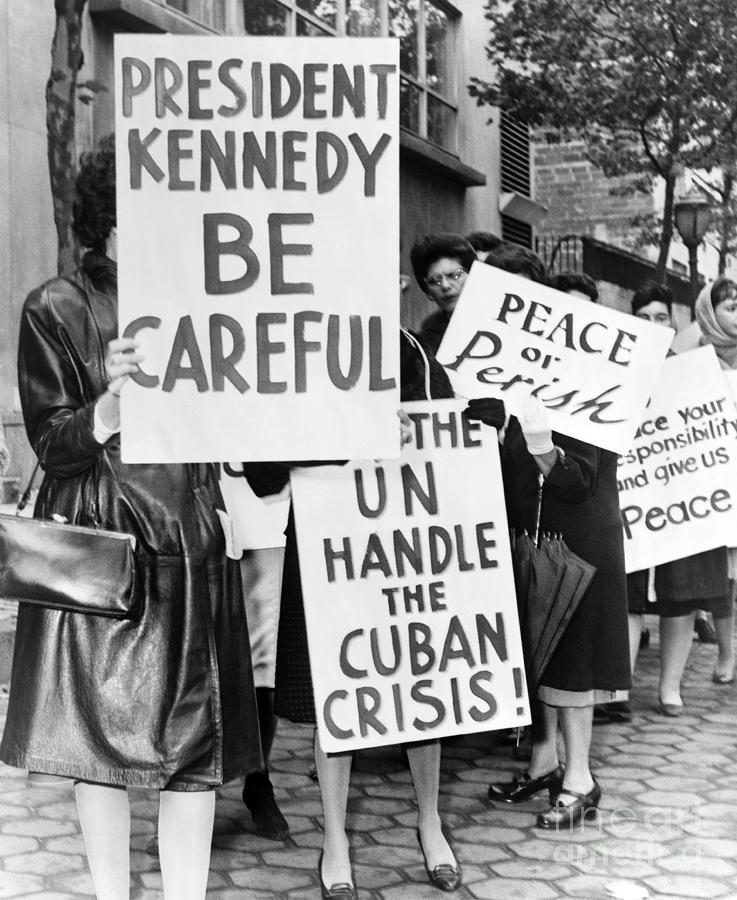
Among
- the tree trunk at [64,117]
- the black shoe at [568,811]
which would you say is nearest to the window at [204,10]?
the tree trunk at [64,117]

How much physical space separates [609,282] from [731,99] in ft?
17.3

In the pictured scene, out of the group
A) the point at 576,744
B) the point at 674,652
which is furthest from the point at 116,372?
the point at 674,652

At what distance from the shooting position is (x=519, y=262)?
15.6 feet

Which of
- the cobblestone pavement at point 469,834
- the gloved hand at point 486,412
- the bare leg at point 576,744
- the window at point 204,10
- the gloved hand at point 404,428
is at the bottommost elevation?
the cobblestone pavement at point 469,834

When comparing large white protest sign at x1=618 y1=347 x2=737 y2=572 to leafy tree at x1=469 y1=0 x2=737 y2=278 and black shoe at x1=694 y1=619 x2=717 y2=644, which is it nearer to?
black shoe at x1=694 y1=619 x2=717 y2=644

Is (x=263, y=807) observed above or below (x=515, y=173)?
below

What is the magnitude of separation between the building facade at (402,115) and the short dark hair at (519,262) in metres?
1.60

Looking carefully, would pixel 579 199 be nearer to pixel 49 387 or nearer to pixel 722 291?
pixel 722 291

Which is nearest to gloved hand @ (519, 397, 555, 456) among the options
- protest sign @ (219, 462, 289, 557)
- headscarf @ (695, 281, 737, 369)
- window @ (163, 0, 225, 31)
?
protest sign @ (219, 462, 289, 557)

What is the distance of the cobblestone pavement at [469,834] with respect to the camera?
157 inches

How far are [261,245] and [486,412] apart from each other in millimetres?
965

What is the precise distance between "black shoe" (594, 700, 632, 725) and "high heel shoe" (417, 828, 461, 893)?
2.29 metres

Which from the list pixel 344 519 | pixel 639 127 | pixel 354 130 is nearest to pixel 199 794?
pixel 344 519

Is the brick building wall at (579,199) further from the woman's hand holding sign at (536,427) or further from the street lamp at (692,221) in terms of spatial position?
the woman's hand holding sign at (536,427)
